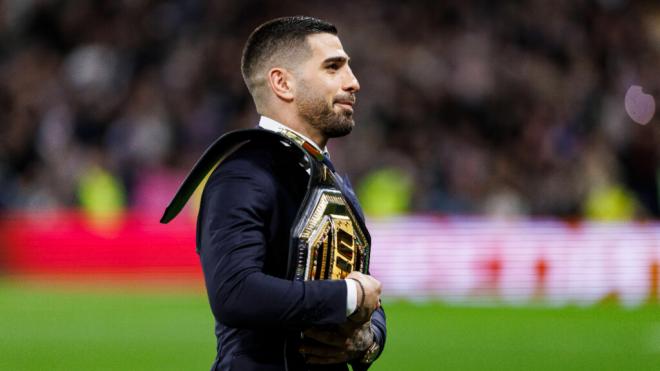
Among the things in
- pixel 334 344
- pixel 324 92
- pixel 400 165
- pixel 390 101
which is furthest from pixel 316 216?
pixel 390 101

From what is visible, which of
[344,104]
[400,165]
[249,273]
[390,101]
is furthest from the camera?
[390,101]

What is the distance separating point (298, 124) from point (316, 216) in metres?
0.42

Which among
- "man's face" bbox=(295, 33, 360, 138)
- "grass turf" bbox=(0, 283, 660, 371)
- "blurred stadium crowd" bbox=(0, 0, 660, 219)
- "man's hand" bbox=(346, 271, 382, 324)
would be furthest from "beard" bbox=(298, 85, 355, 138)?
"blurred stadium crowd" bbox=(0, 0, 660, 219)

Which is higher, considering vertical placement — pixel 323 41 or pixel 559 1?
pixel 559 1

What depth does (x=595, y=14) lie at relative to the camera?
1700cm

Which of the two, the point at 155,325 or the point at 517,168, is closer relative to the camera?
the point at 155,325

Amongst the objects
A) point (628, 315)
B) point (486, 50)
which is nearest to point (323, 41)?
point (628, 315)

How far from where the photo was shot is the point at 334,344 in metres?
3.36

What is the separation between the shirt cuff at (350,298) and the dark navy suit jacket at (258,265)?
0.05ft

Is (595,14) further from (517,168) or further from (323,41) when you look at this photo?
(323,41)

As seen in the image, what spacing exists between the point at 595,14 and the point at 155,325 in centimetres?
884

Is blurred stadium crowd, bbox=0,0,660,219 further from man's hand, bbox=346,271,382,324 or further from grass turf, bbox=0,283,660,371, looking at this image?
man's hand, bbox=346,271,382,324

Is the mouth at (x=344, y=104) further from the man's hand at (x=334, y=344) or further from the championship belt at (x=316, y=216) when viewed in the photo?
the man's hand at (x=334, y=344)

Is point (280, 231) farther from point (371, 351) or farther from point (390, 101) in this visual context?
point (390, 101)
